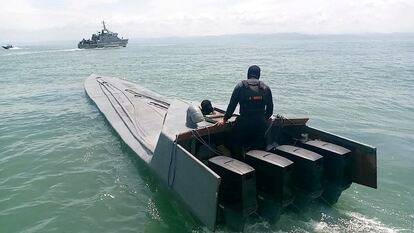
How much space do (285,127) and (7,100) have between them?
60.9ft

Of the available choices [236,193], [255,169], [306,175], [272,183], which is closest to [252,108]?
[255,169]

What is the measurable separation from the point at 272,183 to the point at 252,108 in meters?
1.53

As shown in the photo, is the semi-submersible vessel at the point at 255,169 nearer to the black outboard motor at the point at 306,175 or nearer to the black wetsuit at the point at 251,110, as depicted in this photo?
the black outboard motor at the point at 306,175

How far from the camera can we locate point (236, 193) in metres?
5.97

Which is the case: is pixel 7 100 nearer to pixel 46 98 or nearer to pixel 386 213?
pixel 46 98

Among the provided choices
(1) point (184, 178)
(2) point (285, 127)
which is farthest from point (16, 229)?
(2) point (285, 127)

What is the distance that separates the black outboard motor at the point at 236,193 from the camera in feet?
19.3

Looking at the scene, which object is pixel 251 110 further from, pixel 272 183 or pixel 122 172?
pixel 122 172

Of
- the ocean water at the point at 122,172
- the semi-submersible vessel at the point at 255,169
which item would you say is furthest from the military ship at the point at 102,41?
the semi-submersible vessel at the point at 255,169

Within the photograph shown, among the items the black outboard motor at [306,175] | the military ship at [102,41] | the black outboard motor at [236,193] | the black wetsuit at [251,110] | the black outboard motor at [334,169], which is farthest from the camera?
the military ship at [102,41]

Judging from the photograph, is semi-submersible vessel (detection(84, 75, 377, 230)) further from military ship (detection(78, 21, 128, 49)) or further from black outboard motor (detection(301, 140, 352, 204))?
military ship (detection(78, 21, 128, 49))

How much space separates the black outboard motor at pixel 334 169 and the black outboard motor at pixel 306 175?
0.33m

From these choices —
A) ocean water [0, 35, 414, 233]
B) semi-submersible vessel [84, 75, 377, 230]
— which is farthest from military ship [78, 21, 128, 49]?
semi-submersible vessel [84, 75, 377, 230]

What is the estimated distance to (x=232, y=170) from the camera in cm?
600
